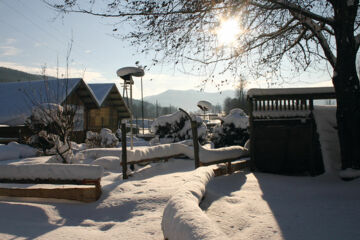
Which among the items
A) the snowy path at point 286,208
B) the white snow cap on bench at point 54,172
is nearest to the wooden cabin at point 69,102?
the white snow cap on bench at point 54,172

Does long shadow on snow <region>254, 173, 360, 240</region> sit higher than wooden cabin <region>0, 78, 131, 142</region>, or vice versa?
wooden cabin <region>0, 78, 131, 142</region>

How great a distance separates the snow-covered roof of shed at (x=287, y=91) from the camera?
7.17 m

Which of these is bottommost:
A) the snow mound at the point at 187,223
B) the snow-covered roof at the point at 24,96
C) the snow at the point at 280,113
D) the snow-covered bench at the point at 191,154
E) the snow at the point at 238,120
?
the snow-covered bench at the point at 191,154

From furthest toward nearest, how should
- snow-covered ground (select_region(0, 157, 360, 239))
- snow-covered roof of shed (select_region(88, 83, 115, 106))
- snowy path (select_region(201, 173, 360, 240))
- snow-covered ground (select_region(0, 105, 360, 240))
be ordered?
snow-covered roof of shed (select_region(88, 83, 115, 106))
snow-covered ground (select_region(0, 157, 360, 239))
snowy path (select_region(201, 173, 360, 240))
snow-covered ground (select_region(0, 105, 360, 240))

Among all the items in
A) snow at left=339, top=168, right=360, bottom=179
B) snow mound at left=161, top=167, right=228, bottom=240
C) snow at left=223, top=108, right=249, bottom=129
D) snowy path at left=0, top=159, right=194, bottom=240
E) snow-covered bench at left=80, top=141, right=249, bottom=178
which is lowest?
snowy path at left=0, top=159, right=194, bottom=240

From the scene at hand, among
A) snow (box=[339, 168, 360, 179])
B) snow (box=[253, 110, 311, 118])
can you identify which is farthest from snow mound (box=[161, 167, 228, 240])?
snow (box=[253, 110, 311, 118])

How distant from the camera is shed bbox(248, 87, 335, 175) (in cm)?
733

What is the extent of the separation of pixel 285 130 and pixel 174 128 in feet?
26.0

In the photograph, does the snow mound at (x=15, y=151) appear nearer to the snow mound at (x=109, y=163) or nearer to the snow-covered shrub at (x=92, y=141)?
the snow-covered shrub at (x=92, y=141)

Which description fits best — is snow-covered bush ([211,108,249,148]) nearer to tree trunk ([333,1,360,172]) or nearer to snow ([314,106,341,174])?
snow ([314,106,341,174])

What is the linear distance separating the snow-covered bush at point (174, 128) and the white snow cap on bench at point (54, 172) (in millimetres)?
9640

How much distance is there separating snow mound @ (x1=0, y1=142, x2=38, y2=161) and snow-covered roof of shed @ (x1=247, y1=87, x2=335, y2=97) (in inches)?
453

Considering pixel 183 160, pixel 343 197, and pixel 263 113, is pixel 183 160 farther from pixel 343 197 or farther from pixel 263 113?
pixel 343 197

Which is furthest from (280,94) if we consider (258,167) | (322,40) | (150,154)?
(150,154)
